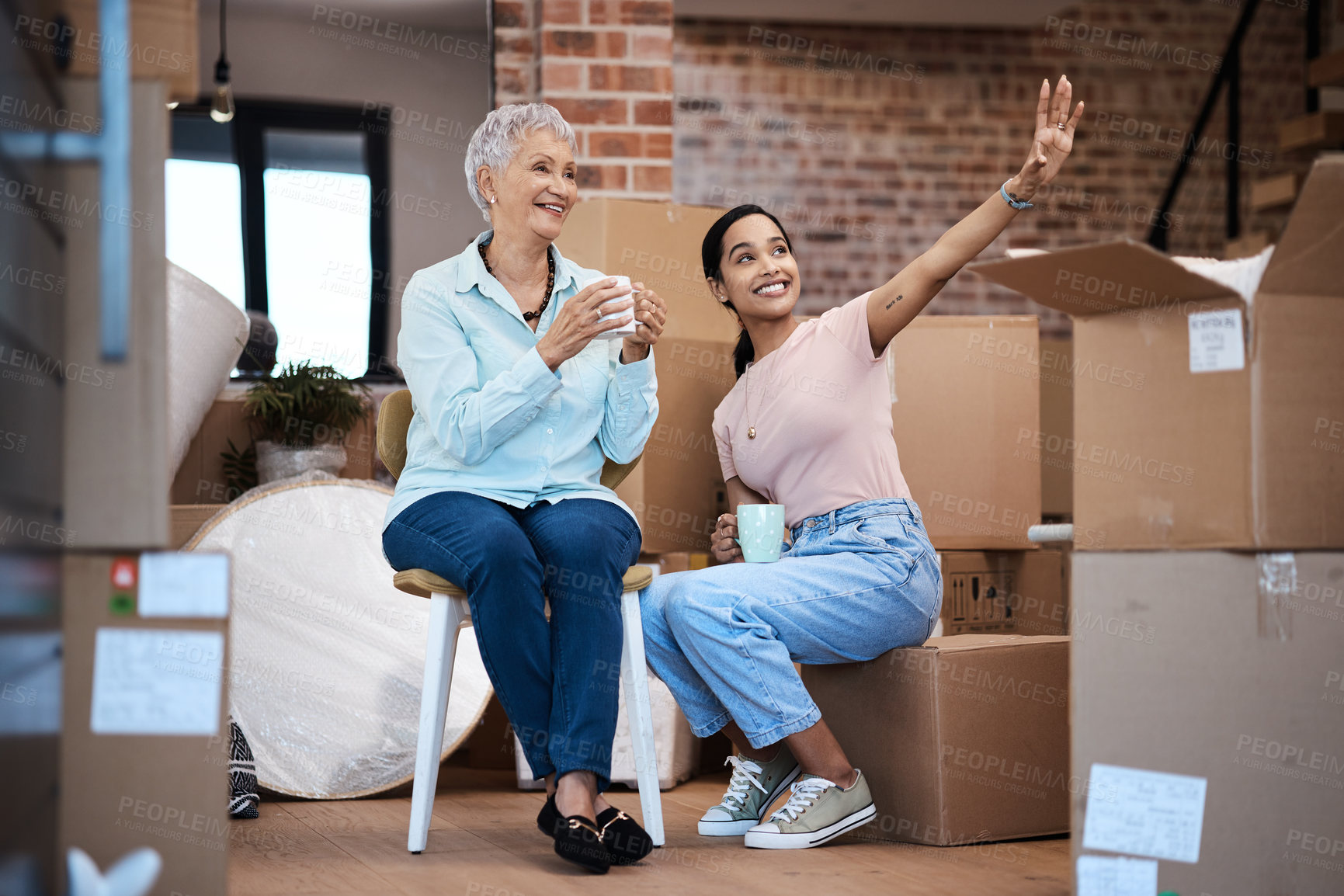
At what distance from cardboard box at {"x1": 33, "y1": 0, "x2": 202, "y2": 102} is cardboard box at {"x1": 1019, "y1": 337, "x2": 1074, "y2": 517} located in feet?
9.68

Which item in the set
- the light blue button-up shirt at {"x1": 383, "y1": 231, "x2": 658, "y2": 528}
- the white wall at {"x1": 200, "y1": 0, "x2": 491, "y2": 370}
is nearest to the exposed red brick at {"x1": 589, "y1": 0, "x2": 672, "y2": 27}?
the white wall at {"x1": 200, "y1": 0, "x2": 491, "y2": 370}

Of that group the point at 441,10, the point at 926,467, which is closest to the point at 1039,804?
the point at 926,467

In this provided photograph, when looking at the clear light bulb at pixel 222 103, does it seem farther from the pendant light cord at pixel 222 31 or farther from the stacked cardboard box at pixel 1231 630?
the stacked cardboard box at pixel 1231 630

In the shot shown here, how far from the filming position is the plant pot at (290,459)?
116 inches

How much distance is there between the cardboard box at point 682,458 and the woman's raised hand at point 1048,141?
948mm

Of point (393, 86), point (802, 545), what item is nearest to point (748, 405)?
point (802, 545)

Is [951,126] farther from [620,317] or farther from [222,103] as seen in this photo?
[620,317]

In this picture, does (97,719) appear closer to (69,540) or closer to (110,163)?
(69,540)

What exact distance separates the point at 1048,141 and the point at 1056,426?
2.39 meters

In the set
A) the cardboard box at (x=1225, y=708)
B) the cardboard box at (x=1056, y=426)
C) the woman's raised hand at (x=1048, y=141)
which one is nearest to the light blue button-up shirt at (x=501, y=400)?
the woman's raised hand at (x=1048, y=141)

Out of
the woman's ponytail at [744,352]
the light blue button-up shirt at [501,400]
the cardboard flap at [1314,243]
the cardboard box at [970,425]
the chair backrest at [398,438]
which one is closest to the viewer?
the cardboard flap at [1314,243]

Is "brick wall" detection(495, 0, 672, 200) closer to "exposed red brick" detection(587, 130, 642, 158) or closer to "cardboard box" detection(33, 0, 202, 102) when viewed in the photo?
"exposed red brick" detection(587, 130, 642, 158)

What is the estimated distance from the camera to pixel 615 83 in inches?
123

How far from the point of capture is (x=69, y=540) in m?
1.24
